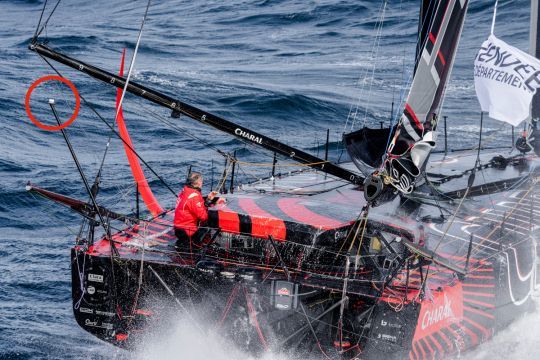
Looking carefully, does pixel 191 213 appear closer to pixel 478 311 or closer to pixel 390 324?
pixel 390 324

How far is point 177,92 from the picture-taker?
27.1m

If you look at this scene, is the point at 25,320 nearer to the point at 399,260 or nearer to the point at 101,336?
the point at 101,336

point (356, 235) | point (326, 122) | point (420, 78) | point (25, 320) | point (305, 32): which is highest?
point (305, 32)

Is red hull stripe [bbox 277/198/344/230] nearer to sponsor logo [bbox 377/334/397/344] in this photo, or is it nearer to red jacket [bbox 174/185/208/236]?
red jacket [bbox 174/185/208/236]

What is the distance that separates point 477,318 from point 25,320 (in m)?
6.49

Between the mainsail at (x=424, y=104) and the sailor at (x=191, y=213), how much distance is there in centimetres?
225

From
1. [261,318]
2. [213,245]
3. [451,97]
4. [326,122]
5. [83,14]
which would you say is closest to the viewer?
[261,318]

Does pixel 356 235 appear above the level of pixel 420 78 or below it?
below

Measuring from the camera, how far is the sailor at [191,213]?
35.6ft

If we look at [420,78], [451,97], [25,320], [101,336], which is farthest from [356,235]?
[451,97]

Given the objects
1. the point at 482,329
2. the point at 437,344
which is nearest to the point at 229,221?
the point at 437,344

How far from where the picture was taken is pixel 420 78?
1148 cm

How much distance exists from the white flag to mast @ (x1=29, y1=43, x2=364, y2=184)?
81.2 inches

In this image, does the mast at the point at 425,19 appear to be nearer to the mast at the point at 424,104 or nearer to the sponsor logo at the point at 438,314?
the mast at the point at 424,104
